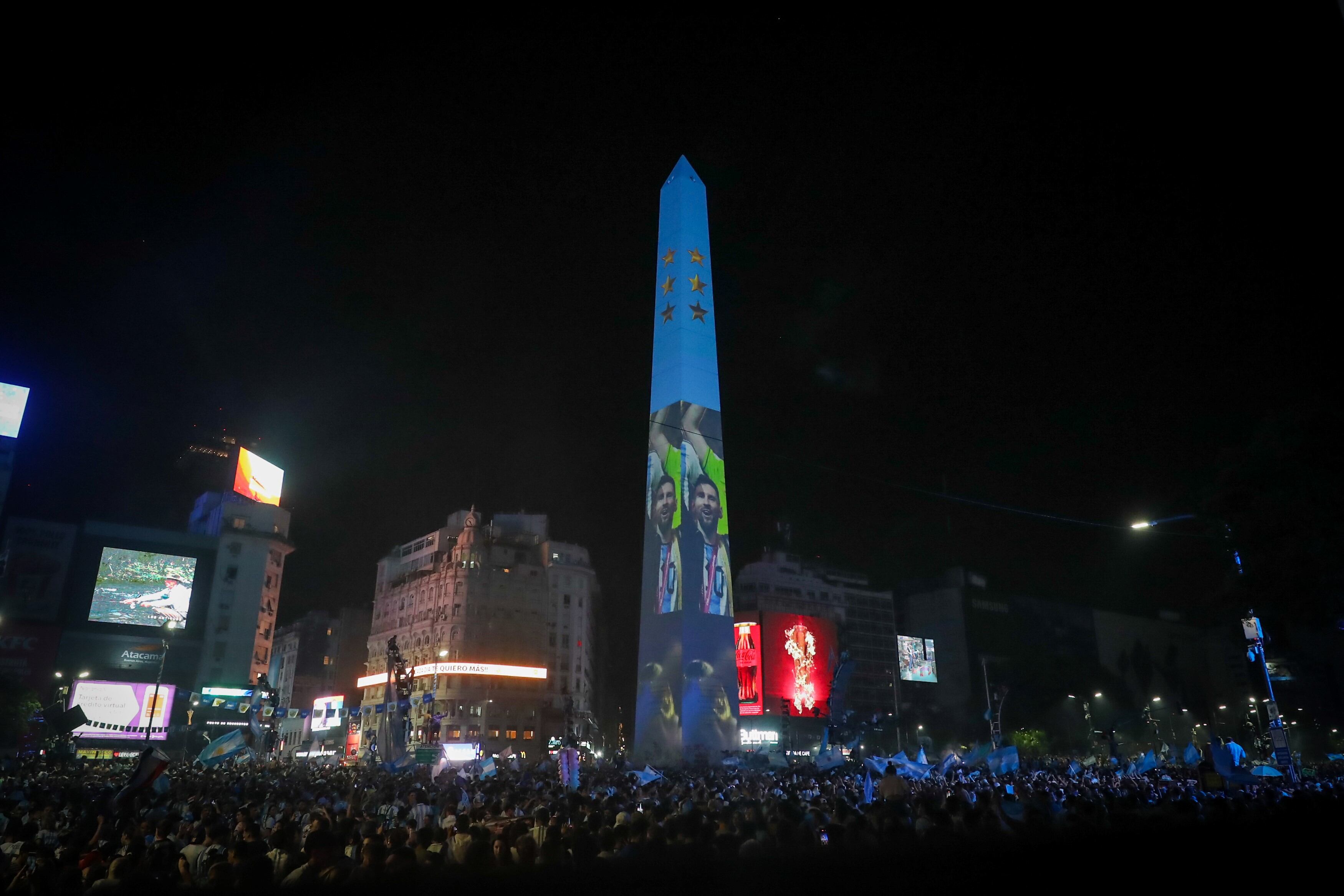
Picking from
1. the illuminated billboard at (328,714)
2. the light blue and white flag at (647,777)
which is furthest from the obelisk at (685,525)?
the illuminated billboard at (328,714)

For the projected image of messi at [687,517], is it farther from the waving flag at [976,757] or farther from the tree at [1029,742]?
the tree at [1029,742]

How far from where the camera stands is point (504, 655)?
98.4m

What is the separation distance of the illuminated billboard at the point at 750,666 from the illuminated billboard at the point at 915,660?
27096 millimetres

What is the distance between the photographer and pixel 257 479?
82125 millimetres

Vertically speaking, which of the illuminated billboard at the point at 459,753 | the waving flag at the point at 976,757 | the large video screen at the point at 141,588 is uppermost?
the large video screen at the point at 141,588

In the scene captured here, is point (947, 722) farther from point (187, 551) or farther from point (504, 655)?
point (187, 551)

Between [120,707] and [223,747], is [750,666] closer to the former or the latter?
[120,707]

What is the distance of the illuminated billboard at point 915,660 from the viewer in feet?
338

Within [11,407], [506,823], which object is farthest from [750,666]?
[506,823]

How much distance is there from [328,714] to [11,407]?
169 ft

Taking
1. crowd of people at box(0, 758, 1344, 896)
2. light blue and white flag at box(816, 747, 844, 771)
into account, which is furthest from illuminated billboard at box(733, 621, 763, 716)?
crowd of people at box(0, 758, 1344, 896)

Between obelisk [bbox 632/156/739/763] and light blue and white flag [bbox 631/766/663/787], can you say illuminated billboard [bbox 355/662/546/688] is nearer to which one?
obelisk [bbox 632/156/739/763]

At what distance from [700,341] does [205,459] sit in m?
81.6

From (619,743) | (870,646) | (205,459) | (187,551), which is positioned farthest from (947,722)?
(205,459)
